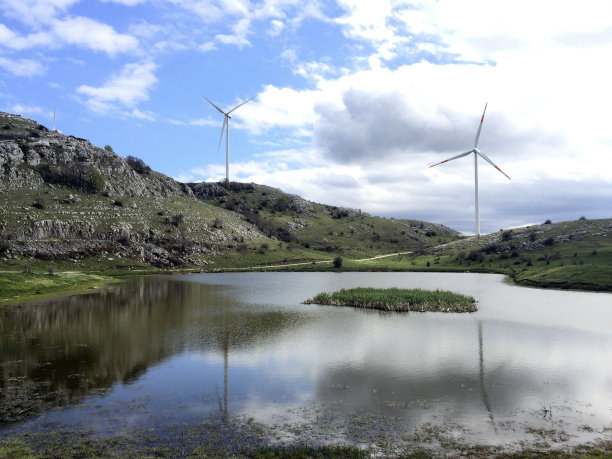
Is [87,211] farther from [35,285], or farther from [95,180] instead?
[35,285]

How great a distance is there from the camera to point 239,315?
56094 mm

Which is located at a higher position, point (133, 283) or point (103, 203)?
point (103, 203)

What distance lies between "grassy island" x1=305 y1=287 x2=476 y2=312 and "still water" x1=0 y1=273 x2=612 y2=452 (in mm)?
3639

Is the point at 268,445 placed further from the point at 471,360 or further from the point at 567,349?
the point at 567,349

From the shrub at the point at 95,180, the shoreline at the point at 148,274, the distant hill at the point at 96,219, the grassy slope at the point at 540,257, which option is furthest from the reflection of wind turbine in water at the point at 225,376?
the shrub at the point at 95,180

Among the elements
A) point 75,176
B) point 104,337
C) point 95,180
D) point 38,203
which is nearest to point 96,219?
point 38,203

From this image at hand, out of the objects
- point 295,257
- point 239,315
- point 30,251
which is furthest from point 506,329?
point 295,257

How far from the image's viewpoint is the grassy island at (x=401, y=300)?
Result: 2389 inches

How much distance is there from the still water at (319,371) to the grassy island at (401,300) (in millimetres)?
Answer: 3639

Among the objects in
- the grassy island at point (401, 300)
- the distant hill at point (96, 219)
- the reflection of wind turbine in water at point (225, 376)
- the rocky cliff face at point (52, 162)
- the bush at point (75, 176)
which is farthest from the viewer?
the bush at point (75, 176)

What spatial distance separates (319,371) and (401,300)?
34.4 metres

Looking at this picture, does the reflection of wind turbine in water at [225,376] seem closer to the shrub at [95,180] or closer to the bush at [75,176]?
the shrub at [95,180]

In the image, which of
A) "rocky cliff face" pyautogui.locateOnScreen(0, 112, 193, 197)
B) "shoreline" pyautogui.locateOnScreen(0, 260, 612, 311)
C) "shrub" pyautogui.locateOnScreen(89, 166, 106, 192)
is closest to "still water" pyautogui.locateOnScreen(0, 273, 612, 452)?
"shoreline" pyautogui.locateOnScreen(0, 260, 612, 311)

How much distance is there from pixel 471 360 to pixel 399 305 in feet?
88.1
